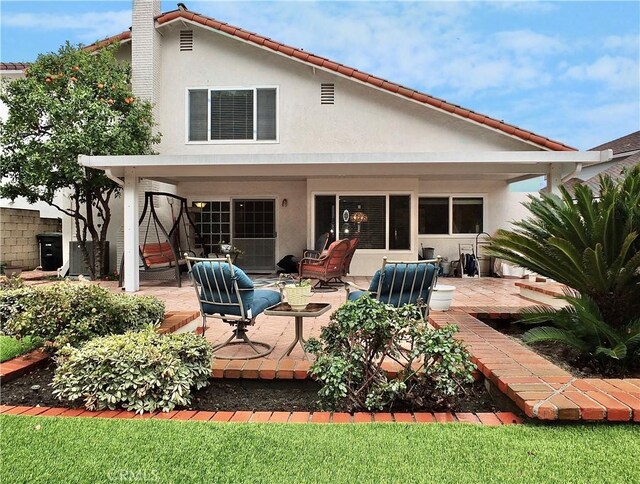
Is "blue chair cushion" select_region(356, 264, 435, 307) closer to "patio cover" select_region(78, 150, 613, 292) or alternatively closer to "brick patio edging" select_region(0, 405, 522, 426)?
"brick patio edging" select_region(0, 405, 522, 426)

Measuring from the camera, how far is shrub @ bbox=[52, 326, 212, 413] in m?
2.92

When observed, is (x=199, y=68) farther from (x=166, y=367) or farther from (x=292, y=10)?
(x=166, y=367)

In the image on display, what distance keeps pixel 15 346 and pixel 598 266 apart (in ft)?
17.6

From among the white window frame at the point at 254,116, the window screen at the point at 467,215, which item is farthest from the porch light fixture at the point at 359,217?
the white window frame at the point at 254,116

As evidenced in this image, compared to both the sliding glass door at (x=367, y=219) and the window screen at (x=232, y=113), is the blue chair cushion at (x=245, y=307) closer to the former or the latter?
the sliding glass door at (x=367, y=219)

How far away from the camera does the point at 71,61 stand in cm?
1044

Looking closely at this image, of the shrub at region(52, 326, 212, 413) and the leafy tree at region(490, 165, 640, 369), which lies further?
the leafy tree at region(490, 165, 640, 369)

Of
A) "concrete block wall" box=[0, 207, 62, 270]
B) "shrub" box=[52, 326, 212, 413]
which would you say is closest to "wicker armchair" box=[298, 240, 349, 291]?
"shrub" box=[52, 326, 212, 413]

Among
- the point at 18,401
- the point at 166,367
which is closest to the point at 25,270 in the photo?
the point at 18,401

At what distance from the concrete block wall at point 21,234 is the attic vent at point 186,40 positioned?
6894 mm

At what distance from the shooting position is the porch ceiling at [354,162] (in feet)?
26.3

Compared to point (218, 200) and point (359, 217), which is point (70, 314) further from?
point (218, 200)

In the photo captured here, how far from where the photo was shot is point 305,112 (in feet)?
38.5

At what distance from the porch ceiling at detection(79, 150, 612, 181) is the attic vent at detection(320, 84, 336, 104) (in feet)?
10.8
